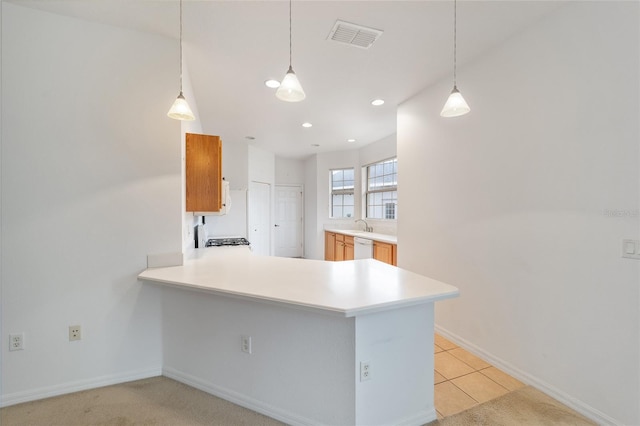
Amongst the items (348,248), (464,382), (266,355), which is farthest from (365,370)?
(348,248)

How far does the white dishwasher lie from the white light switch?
308 cm

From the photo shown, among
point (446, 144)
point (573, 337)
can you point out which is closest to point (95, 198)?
point (446, 144)

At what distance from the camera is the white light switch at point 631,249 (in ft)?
4.87

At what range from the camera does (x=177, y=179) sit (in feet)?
7.15

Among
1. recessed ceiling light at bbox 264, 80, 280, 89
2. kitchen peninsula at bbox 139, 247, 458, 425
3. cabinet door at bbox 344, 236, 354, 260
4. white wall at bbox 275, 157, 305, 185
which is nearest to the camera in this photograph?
kitchen peninsula at bbox 139, 247, 458, 425

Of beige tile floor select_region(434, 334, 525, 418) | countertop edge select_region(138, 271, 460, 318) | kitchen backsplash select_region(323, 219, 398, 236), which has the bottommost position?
beige tile floor select_region(434, 334, 525, 418)

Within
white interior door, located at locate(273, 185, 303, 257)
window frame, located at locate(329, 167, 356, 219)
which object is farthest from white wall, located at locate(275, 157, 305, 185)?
window frame, located at locate(329, 167, 356, 219)

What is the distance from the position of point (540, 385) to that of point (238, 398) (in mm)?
2156

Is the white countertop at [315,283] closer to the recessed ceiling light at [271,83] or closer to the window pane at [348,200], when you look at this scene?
the recessed ceiling light at [271,83]

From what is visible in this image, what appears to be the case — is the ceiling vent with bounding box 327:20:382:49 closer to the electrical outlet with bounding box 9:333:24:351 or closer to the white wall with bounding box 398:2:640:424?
the white wall with bounding box 398:2:640:424

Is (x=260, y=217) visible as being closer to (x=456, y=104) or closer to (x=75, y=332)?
(x=75, y=332)

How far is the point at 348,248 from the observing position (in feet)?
17.5

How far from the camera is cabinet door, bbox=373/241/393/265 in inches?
154

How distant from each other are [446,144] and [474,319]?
5.66 ft
